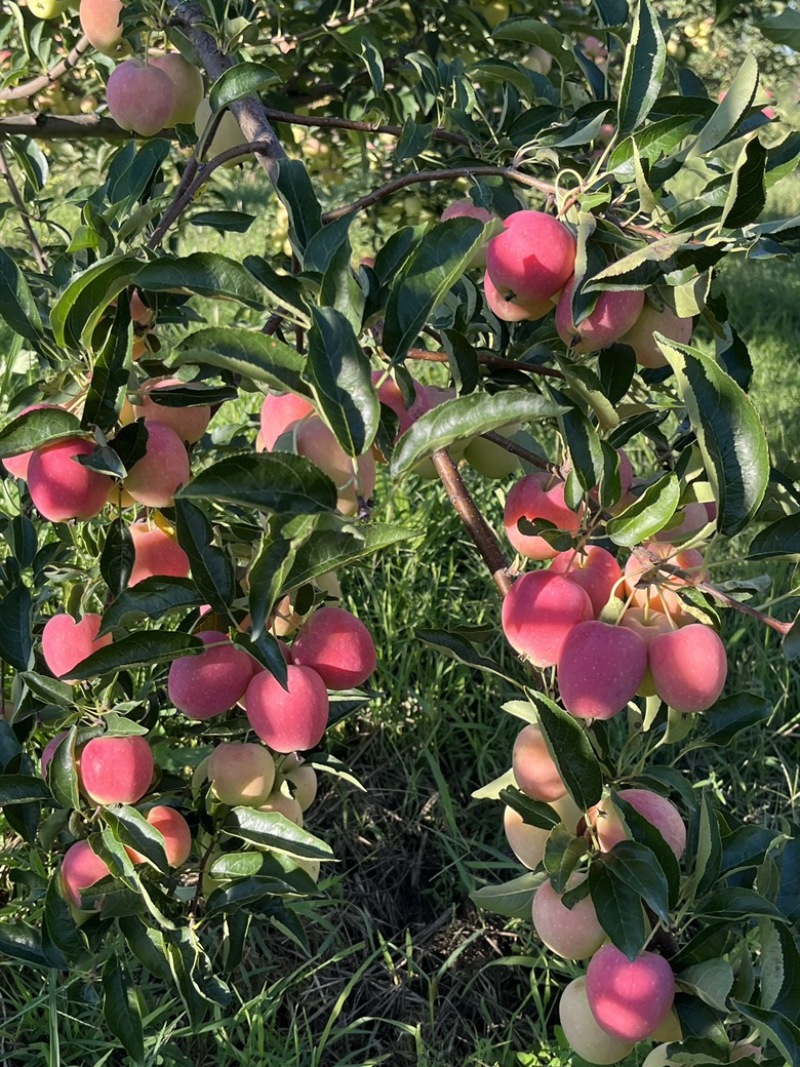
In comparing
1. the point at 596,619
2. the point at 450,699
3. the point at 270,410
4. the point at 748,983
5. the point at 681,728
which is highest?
the point at 270,410

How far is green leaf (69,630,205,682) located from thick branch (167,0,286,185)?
0.33m

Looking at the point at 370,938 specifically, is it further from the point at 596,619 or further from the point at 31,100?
the point at 31,100

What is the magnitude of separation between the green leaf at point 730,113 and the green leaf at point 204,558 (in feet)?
1.40

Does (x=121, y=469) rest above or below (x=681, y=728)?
above

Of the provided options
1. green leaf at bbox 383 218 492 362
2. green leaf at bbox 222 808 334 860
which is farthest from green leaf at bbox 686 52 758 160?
green leaf at bbox 222 808 334 860

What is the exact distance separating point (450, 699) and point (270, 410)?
1.25m

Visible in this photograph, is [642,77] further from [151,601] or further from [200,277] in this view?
[151,601]

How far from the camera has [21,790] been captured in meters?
0.82

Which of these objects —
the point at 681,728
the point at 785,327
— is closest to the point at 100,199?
the point at 681,728

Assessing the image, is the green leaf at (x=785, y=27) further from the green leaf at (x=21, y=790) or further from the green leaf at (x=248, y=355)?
the green leaf at (x=21, y=790)

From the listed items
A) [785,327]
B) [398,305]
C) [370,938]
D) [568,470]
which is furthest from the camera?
[785,327]

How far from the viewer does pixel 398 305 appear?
2.00ft

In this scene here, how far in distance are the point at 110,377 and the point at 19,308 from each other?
0.47 ft

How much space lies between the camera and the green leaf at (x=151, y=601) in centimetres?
67
